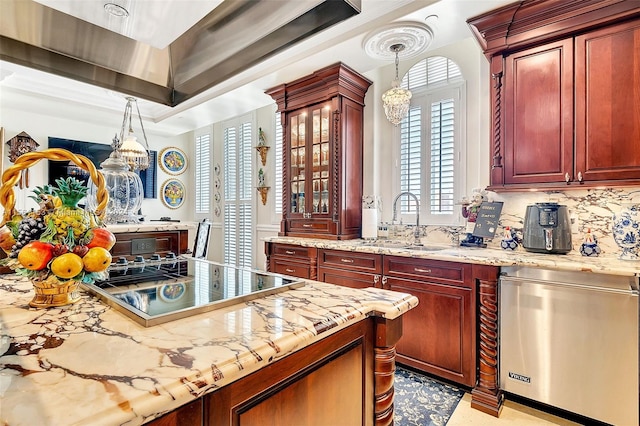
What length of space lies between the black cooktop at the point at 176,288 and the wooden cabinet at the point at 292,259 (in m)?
1.59

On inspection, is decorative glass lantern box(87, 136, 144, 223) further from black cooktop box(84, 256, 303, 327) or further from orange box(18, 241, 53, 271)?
orange box(18, 241, 53, 271)

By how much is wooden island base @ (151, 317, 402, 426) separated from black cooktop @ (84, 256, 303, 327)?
0.29m

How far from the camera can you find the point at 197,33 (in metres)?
1.12

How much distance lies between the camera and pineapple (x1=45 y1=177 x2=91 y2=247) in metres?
0.94

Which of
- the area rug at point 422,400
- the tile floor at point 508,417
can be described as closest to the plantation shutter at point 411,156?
the area rug at point 422,400

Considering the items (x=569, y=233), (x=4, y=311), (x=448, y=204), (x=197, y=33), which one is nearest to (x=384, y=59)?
(x=448, y=204)

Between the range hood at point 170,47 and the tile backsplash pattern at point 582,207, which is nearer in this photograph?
the range hood at point 170,47

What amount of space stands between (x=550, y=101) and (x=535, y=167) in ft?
1.47

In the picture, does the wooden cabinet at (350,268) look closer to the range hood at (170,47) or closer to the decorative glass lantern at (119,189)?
the decorative glass lantern at (119,189)

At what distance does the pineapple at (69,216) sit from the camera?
3.07ft

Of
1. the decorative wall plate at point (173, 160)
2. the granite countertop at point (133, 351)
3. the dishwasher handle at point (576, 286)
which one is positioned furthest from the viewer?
the decorative wall plate at point (173, 160)

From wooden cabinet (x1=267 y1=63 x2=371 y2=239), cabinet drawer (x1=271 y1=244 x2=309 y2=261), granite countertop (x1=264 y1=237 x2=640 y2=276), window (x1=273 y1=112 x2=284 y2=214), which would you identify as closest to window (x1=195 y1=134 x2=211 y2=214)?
window (x1=273 y1=112 x2=284 y2=214)

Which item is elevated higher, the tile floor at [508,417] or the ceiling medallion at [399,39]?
the ceiling medallion at [399,39]

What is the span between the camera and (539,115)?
227 centimetres
